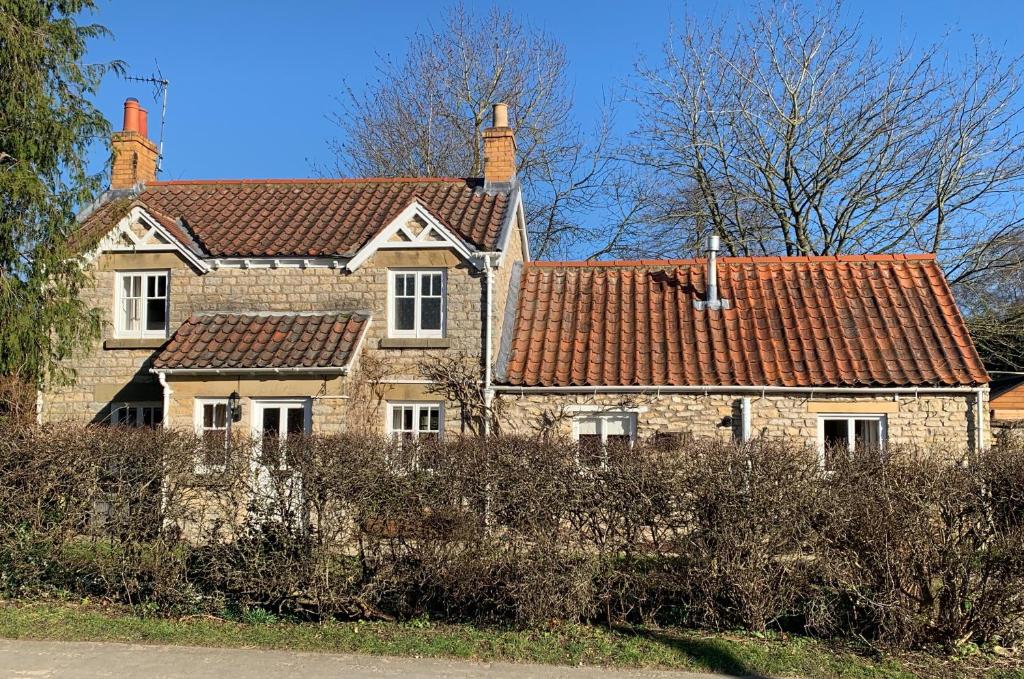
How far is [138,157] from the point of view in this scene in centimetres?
1766

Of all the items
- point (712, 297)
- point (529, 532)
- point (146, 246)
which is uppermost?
point (146, 246)

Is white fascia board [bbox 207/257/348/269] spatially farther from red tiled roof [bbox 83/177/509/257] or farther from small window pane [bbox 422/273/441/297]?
small window pane [bbox 422/273/441/297]

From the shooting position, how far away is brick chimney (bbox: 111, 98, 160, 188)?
17453mm

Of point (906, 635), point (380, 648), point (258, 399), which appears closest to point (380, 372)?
point (258, 399)

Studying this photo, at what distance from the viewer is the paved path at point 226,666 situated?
6734 mm

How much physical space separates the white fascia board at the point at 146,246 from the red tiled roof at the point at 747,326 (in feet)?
20.9

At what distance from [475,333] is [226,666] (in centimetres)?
816

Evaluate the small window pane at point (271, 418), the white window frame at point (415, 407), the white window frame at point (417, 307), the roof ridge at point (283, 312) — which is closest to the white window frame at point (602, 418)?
the white window frame at point (415, 407)

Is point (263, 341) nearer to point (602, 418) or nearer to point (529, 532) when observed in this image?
point (602, 418)

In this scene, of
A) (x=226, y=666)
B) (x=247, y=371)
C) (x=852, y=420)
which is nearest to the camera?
(x=226, y=666)

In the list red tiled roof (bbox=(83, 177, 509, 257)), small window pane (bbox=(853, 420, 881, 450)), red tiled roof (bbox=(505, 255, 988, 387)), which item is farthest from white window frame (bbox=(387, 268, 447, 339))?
small window pane (bbox=(853, 420, 881, 450))

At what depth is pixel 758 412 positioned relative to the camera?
13.4 m

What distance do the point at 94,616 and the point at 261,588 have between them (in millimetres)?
1787

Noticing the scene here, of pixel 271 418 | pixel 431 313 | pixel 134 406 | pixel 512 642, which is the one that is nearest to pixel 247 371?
pixel 271 418
